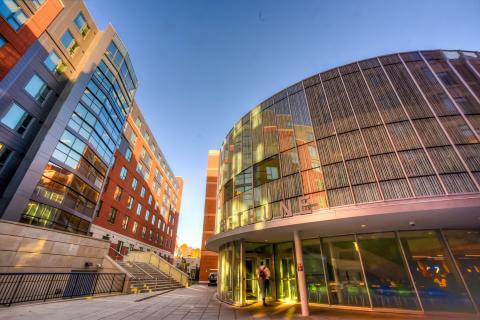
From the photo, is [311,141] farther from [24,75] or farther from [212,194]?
[212,194]

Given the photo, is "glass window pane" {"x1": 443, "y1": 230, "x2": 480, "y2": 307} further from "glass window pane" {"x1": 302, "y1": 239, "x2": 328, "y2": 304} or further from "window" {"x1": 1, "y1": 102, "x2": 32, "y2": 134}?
"window" {"x1": 1, "y1": 102, "x2": 32, "y2": 134}

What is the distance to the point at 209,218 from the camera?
37.8 m

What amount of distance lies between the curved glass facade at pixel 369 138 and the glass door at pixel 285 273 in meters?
3.53

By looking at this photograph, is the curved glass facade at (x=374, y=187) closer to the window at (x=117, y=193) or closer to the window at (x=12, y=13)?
the window at (x=12, y=13)

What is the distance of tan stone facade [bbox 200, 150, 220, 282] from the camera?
34.0m

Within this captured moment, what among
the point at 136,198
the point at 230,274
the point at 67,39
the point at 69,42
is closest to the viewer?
the point at 230,274

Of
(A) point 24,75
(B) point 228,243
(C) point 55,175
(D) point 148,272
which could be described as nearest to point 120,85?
(A) point 24,75

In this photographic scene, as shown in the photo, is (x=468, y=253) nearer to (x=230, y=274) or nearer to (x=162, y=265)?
(x=230, y=274)

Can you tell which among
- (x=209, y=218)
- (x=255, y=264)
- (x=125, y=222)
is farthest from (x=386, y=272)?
(x=125, y=222)

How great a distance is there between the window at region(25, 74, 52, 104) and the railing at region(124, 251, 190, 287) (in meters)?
18.7

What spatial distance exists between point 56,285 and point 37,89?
51.8 feet

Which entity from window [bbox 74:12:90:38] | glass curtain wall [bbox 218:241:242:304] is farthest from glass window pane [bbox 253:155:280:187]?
window [bbox 74:12:90:38]

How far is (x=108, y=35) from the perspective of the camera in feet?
78.7

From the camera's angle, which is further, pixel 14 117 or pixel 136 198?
pixel 136 198
